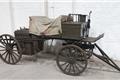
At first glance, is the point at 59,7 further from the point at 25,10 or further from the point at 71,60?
the point at 71,60

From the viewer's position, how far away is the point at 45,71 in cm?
408

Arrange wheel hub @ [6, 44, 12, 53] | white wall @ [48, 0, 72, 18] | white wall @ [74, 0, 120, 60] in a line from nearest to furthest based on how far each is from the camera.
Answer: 1. wheel hub @ [6, 44, 12, 53]
2. white wall @ [74, 0, 120, 60]
3. white wall @ [48, 0, 72, 18]

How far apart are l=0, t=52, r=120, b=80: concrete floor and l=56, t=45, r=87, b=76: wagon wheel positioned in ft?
0.40

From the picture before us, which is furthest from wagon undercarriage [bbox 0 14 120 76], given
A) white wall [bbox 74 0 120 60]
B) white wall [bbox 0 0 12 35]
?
white wall [bbox 0 0 12 35]

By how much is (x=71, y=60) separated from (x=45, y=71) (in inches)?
26.6

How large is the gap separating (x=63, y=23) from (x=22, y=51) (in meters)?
1.17

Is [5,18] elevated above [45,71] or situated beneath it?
elevated above

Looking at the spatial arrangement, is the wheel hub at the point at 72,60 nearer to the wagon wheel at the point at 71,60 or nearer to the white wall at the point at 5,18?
the wagon wheel at the point at 71,60

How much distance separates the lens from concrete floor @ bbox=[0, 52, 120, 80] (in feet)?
12.4

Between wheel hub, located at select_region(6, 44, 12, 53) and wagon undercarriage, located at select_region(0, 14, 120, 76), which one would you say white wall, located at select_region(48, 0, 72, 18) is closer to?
wagon undercarriage, located at select_region(0, 14, 120, 76)

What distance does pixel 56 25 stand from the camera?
3.98 m

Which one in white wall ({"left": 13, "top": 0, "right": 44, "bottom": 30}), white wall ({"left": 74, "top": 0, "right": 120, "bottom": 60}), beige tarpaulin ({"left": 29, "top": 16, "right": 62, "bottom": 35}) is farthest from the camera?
white wall ({"left": 13, "top": 0, "right": 44, "bottom": 30})

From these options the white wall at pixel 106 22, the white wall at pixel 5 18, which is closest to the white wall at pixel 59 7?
the white wall at pixel 106 22

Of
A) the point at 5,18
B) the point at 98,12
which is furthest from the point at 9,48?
the point at 98,12
